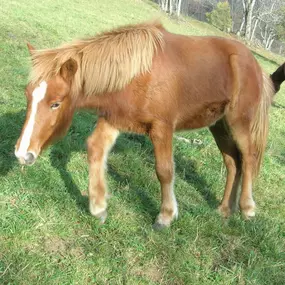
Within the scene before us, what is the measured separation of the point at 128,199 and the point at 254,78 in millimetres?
1881

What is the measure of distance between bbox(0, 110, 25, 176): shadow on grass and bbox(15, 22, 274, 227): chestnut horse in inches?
41.1

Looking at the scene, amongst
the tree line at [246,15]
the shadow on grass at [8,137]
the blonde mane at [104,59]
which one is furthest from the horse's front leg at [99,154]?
the tree line at [246,15]

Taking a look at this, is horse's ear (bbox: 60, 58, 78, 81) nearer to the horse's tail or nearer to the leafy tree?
the horse's tail

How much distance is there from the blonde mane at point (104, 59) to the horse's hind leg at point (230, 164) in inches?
59.2

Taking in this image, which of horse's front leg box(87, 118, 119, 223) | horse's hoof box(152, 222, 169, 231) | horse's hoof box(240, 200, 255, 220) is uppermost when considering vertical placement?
horse's front leg box(87, 118, 119, 223)

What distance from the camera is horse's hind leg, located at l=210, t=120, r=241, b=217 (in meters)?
4.36

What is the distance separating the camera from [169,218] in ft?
11.7

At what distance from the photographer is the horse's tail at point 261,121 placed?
4.19 meters

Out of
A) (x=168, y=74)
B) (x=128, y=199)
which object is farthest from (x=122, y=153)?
(x=168, y=74)

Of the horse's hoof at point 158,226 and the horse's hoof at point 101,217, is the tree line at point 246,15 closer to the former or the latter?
the horse's hoof at point 158,226

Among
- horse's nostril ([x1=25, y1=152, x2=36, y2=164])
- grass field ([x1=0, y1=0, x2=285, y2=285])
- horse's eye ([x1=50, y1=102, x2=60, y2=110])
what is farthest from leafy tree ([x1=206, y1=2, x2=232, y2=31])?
horse's nostril ([x1=25, y1=152, x2=36, y2=164])

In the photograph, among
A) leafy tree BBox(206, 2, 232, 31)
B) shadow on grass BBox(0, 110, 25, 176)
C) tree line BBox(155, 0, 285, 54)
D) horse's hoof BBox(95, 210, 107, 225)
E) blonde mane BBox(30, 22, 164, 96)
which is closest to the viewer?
blonde mane BBox(30, 22, 164, 96)

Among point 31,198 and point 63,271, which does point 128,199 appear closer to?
point 31,198

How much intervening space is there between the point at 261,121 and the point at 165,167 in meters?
1.44
